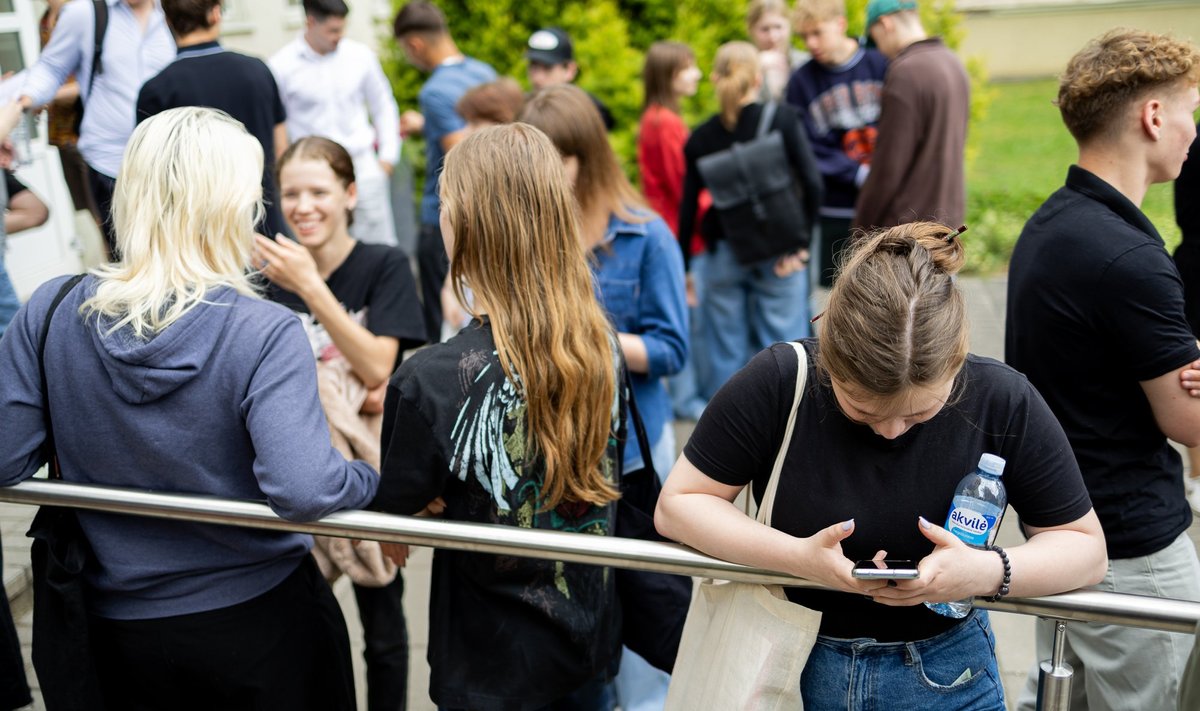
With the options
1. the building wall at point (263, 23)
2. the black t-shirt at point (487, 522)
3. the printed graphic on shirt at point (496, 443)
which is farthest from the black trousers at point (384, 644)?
the building wall at point (263, 23)

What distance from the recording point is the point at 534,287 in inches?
91.7

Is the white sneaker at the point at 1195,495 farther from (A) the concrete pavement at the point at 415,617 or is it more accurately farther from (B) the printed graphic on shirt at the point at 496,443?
(B) the printed graphic on shirt at the point at 496,443

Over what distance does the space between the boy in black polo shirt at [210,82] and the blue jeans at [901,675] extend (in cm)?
309

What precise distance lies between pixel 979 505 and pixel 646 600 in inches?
36.2

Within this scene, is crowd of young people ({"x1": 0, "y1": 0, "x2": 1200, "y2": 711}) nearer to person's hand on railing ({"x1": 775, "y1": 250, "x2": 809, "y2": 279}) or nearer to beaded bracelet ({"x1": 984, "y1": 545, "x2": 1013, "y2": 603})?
beaded bracelet ({"x1": 984, "y1": 545, "x2": 1013, "y2": 603})

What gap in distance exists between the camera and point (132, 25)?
496cm

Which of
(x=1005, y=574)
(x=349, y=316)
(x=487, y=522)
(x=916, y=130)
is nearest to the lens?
(x=1005, y=574)

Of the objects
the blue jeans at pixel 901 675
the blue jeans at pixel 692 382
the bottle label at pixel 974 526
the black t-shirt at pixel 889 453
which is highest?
the black t-shirt at pixel 889 453

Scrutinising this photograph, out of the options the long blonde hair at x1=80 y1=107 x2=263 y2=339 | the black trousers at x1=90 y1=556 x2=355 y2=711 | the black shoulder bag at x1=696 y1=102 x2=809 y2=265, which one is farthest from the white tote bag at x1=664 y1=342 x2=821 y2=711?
the black shoulder bag at x1=696 y1=102 x2=809 y2=265

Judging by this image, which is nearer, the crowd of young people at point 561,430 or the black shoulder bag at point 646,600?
the crowd of young people at point 561,430

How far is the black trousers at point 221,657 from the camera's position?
2350 mm

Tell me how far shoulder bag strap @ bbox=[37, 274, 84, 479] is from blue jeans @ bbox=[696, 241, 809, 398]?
3842 millimetres

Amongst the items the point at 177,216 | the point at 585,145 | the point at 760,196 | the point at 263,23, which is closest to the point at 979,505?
the point at 177,216

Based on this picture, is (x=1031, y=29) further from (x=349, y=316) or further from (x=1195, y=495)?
(x=349, y=316)
